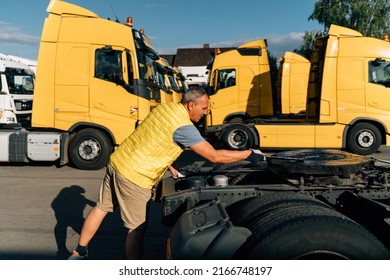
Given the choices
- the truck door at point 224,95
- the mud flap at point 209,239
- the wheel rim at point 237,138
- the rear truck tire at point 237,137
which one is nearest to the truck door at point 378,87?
the rear truck tire at point 237,137

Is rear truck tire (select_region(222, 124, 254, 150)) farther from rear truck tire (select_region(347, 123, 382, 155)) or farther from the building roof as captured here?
the building roof

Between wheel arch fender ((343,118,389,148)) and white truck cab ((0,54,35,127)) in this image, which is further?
white truck cab ((0,54,35,127))

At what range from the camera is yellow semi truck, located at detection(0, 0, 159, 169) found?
9.58 meters

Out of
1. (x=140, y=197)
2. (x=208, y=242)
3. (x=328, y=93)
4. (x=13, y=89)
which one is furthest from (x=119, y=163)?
(x=13, y=89)

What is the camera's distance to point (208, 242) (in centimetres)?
251

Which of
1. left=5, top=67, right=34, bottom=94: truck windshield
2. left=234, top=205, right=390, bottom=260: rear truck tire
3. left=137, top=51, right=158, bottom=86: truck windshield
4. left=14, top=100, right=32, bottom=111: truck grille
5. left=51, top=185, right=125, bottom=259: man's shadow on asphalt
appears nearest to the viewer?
left=234, top=205, right=390, bottom=260: rear truck tire

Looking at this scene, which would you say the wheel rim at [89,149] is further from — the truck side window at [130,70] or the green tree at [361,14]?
the green tree at [361,14]

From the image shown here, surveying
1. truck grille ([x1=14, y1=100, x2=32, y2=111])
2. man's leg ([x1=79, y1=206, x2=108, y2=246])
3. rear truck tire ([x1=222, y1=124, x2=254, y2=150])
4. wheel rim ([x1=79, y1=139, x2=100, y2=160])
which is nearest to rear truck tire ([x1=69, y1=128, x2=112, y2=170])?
wheel rim ([x1=79, y1=139, x2=100, y2=160])

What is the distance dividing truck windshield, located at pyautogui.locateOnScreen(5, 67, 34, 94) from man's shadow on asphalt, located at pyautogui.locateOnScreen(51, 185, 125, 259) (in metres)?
8.10

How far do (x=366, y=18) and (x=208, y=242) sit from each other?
3506 centimetres

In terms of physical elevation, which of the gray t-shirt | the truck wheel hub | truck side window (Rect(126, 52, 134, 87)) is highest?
truck side window (Rect(126, 52, 134, 87))

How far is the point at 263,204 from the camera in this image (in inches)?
118
